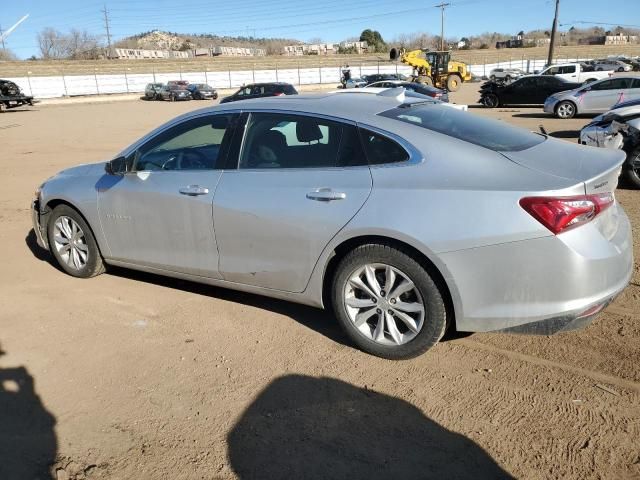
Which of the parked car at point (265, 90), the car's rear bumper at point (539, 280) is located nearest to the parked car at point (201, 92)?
the parked car at point (265, 90)

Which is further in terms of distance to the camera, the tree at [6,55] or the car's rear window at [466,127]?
the tree at [6,55]

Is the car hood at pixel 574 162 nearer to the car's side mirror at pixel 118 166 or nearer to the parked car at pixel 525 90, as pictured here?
the car's side mirror at pixel 118 166

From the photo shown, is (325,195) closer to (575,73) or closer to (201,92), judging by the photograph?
(575,73)

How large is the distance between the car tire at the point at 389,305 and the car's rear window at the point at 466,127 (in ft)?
2.87

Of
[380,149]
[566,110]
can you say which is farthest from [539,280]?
[566,110]

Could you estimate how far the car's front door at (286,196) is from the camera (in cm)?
350

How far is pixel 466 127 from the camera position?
3.73 metres

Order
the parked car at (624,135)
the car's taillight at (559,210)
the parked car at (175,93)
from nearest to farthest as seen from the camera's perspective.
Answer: the car's taillight at (559,210) → the parked car at (624,135) → the parked car at (175,93)

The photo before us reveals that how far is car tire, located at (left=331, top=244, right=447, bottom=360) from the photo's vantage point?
3.28 m

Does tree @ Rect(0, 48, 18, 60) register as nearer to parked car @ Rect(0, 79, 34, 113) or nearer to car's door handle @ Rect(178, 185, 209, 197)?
parked car @ Rect(0, 79, 34, 113)

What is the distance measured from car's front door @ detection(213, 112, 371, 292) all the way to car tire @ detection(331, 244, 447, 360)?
258 mm

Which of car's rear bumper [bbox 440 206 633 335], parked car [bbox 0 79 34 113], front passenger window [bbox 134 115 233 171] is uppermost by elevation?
front passenger window [bbox 134 115 233 171]

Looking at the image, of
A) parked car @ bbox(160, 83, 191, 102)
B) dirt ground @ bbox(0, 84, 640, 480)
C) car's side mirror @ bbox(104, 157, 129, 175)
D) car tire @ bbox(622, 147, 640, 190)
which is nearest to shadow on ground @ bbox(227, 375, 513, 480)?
dirt ground @ bbox(0, 84, 640, 480)

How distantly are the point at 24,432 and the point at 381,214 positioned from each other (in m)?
2.31
